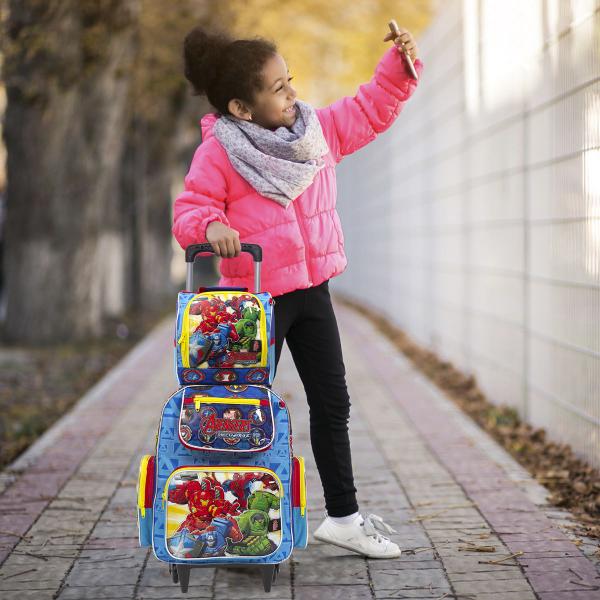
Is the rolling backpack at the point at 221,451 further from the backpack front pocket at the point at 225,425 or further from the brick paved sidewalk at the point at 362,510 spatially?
the brick paved sidewalk at the point at 362,510

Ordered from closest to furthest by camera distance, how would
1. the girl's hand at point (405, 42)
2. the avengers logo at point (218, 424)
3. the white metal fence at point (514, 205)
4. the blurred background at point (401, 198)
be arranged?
the avengers logo at point (218, 424), the girl's hand at point (405, 42), the white metal fence at point (514, 205), the blurred background at point (401, 198)

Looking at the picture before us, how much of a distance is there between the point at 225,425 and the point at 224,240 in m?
0.61

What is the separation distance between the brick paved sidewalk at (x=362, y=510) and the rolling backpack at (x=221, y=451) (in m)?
0.21

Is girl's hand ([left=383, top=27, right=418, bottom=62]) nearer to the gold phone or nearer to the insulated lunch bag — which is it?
the gold phone

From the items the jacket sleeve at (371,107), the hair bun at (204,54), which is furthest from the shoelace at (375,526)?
the hair bun at (204,54)

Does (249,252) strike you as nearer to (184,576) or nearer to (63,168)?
(184,576)

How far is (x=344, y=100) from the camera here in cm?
439

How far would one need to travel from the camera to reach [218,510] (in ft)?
12.9

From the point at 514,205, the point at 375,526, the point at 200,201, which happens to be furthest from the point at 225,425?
the point at 514,205

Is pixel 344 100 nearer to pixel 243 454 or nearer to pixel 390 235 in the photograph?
pixel 243 454

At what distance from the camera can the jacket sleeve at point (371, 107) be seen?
14.0 feet

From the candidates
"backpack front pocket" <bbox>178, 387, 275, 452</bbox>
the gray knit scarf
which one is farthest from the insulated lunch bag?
the gray knit scarf

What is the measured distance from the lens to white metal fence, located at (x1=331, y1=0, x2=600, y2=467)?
5.82 m

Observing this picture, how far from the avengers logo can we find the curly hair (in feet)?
3.76
